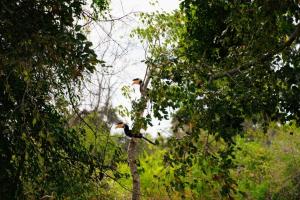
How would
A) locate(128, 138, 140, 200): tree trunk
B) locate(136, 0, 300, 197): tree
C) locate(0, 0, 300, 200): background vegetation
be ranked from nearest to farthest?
locate(0, 0, 300, 200): background vegetation
locate(136, 0, 300, 197): tree
locate(128, 138, 140, 200): tree trunk

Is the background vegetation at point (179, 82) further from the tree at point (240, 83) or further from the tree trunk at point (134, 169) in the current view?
the tree trunk at point (134, 169)

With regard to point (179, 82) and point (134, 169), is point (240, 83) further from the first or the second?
point (134, 169)

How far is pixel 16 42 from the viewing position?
13.2 feet

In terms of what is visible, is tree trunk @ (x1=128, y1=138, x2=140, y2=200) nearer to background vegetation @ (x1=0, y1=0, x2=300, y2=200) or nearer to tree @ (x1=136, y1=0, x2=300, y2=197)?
background vegetation @ (x1=0, y1=0, x2=300, y2=200)

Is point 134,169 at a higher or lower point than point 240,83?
lower

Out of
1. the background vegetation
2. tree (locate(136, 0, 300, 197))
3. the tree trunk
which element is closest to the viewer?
the background vegetation

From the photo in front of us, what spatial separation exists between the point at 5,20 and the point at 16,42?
25 cm

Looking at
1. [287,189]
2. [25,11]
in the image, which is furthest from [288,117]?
[287,189]

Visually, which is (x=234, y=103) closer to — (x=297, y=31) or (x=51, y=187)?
(x=297, y=31)

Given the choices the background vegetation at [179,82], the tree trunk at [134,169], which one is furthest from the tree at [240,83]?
the tree trunk at [134,169]

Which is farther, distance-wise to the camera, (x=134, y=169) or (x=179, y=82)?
(x=134, y=169)

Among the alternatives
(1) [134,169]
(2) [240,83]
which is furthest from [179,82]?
(1) [134,169]

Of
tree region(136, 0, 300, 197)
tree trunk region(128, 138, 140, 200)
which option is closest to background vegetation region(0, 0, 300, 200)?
tree region(136, 0, 300, 197)

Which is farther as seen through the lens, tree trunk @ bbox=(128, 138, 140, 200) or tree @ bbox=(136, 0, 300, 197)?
tree trunk @ bbox=(128, 138, 140, 200)
